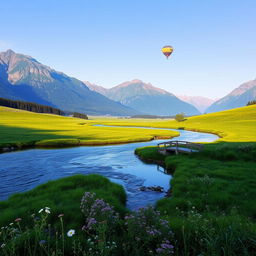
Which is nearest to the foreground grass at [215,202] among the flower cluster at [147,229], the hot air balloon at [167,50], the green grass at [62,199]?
the flower cluster at [147,229]

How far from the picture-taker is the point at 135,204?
1614 cm

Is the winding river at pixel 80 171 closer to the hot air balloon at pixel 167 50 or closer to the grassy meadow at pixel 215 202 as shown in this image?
the grassy meadow at pixel 215 202

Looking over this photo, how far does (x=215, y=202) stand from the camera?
47.9 feet

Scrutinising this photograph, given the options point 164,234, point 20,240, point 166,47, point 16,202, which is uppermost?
point 166,47

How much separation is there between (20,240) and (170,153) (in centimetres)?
2867

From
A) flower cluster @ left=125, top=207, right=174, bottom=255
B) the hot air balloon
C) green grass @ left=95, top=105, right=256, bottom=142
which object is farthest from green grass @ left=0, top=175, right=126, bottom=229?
the hot air balloon

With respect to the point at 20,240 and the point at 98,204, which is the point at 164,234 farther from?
the point at 20,240

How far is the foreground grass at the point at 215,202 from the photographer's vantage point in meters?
6.43

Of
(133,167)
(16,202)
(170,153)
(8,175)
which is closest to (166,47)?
(170,153)

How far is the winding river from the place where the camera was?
63.7ft

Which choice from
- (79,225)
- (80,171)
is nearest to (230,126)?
(80,171)

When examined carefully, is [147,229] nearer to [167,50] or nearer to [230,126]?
[167,50]

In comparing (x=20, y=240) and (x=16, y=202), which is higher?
(x=20, y=240)

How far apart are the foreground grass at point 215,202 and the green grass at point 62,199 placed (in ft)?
13.1
